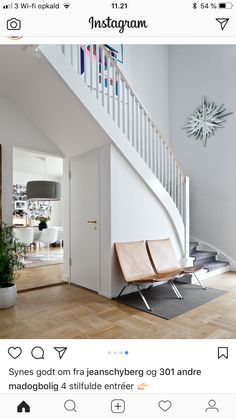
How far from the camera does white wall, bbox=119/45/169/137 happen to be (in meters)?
5.21

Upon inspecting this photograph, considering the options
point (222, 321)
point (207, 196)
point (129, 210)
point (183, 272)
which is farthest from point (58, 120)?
point (207, 196)

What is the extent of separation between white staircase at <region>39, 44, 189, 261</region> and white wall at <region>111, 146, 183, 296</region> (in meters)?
0.11

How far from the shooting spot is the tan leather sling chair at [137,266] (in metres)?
2.76

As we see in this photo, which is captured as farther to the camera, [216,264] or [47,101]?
[216,264]

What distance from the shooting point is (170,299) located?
9.25 ft

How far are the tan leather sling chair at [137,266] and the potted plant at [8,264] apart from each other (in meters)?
1.15
